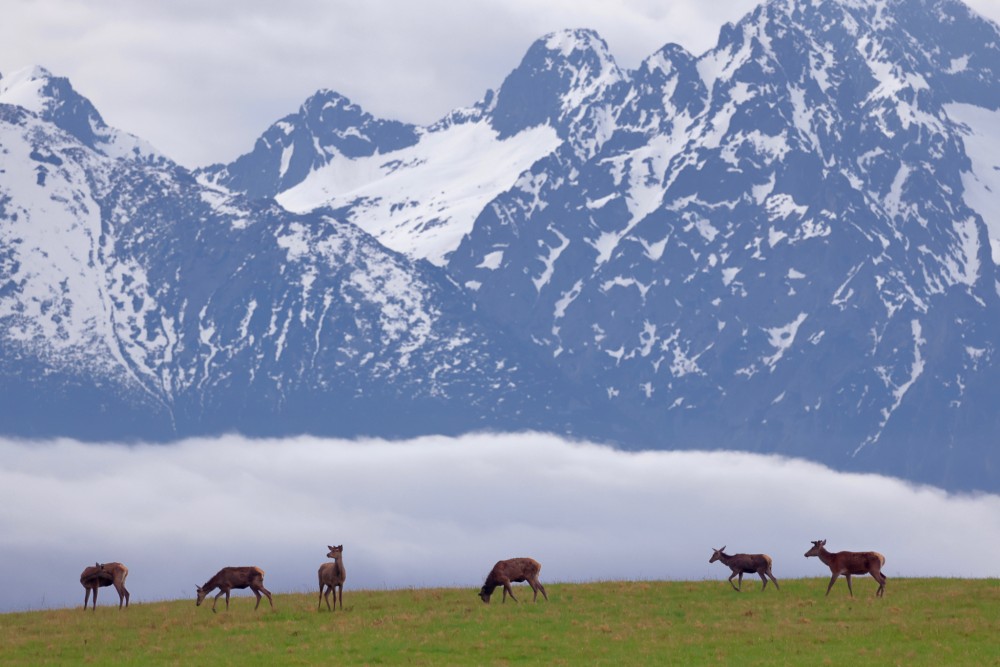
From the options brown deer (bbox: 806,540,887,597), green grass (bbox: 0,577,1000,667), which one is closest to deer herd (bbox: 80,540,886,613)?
brown deer (bbox: 806,540,887,597)

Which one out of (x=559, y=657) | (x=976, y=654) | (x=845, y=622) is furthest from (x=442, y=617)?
(x=976, y=654)

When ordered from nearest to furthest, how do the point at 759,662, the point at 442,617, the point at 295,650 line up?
the point at 759,662 < the point at 295,650 < the point at 442,617

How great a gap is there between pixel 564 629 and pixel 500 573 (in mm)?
9264

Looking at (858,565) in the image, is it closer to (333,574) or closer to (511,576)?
(511,576)

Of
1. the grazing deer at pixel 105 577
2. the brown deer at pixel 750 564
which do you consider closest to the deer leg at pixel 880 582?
the brown deer at pixel 750 564

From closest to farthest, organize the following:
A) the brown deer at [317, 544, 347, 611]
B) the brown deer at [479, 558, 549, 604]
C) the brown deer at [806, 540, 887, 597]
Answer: the brown deer at [317, 544, 347, 611], the brown deer at [806, 540, 887, 597], the brown deer at [479, 558, 549, 604]

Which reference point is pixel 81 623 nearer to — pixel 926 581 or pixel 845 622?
pixel 845 622

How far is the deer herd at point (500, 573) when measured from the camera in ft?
274

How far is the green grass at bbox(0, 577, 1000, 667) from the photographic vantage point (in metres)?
70.6

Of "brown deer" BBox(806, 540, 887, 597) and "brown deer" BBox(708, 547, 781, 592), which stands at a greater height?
"brown deer" BBox(708, 547, 781, 592)

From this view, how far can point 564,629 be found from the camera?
250 feet

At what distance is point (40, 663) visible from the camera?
72188 millimetres

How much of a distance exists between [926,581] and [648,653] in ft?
78.4

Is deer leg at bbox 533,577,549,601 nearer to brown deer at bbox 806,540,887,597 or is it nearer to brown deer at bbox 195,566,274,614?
brown deer at bbox 195,566,274,614
